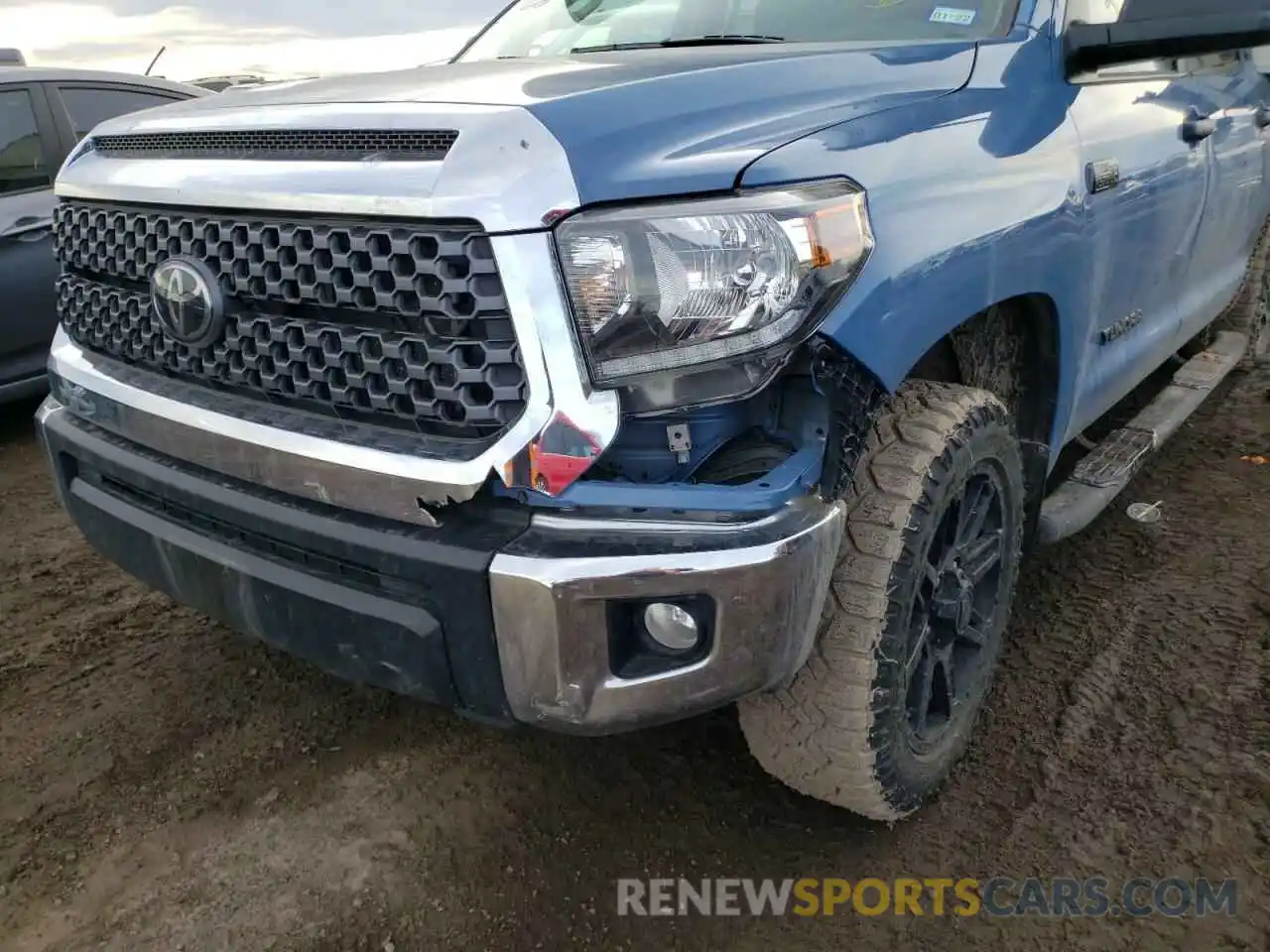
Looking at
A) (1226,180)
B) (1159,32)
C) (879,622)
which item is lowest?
(879,622)

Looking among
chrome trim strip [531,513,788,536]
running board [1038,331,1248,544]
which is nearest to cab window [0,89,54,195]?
chrome trim strip [531,513,788,536]

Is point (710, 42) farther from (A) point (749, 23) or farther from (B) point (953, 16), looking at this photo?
(B) point (953, 16)

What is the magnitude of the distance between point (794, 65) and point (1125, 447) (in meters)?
1.91

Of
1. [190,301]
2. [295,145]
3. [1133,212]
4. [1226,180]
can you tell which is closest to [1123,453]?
[1133,212]

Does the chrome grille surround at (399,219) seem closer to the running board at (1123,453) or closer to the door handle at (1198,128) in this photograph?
the running board at (1123,453)

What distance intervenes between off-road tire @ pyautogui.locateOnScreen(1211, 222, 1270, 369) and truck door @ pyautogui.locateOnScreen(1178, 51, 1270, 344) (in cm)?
63

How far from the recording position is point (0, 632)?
295 centimetres

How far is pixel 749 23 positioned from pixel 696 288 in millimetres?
1337

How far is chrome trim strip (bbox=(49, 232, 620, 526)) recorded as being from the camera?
4.76 feet

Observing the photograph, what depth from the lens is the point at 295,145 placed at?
1.71 meters

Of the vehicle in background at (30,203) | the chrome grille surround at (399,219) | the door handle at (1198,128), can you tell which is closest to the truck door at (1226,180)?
the door handle at (1198,128)

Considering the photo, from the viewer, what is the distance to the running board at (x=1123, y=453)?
2641 mm

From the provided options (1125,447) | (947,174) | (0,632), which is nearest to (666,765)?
(947,174)

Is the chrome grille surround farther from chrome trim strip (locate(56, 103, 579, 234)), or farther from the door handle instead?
the door handle
